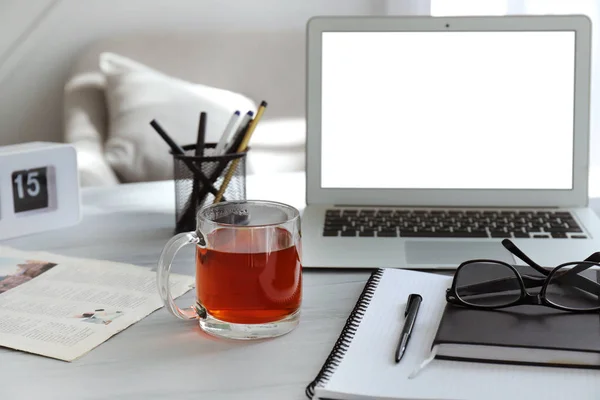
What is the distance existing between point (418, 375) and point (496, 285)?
0.15 meters

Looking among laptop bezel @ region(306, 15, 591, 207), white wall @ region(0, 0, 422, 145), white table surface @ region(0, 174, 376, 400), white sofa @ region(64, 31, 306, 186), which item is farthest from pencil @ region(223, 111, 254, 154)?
white wall @ region(0, 0, 422, 145)

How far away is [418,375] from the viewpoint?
0.54 m

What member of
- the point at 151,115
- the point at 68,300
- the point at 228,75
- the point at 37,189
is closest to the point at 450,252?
the point at 68,300

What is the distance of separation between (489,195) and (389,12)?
1419mm

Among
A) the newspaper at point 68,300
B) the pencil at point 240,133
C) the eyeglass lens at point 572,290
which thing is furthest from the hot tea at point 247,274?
the pencil at point 240,133

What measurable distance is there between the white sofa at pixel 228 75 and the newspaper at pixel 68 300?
132 cm

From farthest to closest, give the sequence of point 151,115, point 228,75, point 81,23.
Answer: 1. point 81,23
2. point 228,75
3. point 151,115

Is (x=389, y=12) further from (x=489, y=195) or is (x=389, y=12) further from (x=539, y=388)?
(x=539, y=388)

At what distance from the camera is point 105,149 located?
6.88 ft

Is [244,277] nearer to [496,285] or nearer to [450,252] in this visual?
[496,285]

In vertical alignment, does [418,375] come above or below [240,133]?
below

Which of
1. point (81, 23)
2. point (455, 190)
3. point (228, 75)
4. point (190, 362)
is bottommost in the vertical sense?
point (190, 362)

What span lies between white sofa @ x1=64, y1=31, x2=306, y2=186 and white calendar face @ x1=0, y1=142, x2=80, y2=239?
1.14 meters

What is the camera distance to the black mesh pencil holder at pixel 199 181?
0.95 meters
